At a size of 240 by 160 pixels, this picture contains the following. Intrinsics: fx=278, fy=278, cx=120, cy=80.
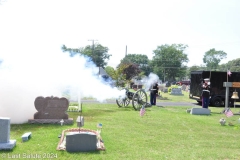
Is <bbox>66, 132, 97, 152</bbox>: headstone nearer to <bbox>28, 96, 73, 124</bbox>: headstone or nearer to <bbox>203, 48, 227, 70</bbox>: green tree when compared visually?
<bbox>28, 96, 73, 124</bbox>: headstone

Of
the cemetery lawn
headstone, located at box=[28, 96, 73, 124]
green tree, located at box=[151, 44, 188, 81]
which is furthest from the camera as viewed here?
green tree, located at box=[151, 44, 188, 81]

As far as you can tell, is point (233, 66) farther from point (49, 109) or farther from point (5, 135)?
point (5, 135)

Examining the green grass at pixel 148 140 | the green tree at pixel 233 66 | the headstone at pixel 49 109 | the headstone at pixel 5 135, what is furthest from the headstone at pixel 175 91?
the green tree at pixel 233 66

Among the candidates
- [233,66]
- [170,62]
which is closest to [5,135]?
[170,62]

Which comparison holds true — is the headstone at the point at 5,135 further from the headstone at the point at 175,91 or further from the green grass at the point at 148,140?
the headstone at the point at 175,91

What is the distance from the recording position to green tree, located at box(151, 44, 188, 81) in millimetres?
67312

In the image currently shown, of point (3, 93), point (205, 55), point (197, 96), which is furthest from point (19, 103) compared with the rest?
point (205, 55)

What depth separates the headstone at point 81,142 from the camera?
707cm

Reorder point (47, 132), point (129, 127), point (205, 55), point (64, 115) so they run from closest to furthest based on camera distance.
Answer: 1. point (47, 132)
2. point (129, 127)
3. point (64, 115)
4. point (205, 55)

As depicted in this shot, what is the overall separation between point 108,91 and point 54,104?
5.71 m

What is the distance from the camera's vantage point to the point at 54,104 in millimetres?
11289

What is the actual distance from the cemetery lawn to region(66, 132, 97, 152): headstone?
21cm

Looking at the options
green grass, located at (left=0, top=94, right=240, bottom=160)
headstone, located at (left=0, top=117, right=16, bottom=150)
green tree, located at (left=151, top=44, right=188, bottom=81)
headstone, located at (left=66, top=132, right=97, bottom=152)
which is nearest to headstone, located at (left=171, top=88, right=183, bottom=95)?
green grass, located at (left=0, top=94, right=240, bottom=160)

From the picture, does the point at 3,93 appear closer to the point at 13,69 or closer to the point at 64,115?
the point at 13,69
